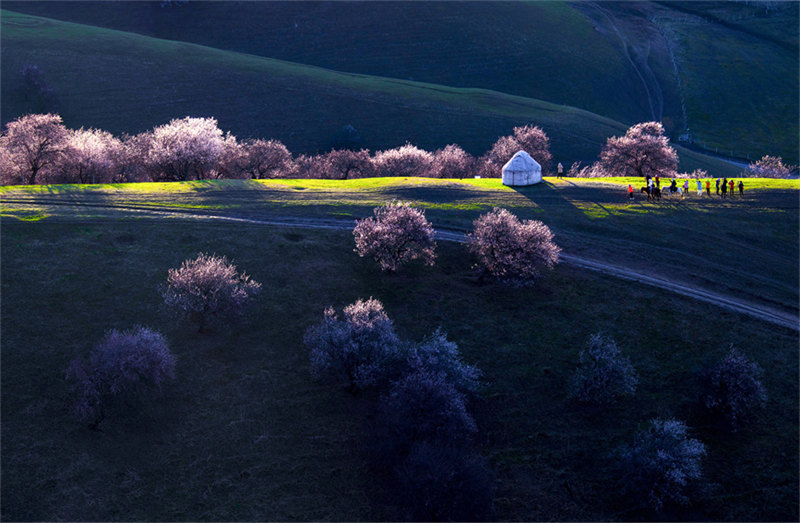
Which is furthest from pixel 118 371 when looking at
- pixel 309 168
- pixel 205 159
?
pixel 309 168

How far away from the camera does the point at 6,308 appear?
34.6 metres

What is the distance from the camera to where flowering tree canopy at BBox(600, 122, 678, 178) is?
74.7m

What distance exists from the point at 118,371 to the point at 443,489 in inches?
660

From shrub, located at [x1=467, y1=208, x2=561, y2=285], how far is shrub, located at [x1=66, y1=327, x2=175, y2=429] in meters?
22.7

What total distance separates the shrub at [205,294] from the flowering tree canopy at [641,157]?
55866 mm

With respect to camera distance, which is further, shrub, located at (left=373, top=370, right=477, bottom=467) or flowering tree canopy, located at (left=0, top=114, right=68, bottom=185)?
flowering tree canopy, located at (left=0, top=114, right=68, bottom=185)

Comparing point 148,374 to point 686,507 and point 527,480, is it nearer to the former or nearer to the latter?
point 527,480

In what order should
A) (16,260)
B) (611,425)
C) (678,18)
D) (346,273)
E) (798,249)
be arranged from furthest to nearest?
(678,18) → (798,249) → (346,273) → (16,260) → (611,425)

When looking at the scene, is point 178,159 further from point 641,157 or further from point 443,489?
point 641,157

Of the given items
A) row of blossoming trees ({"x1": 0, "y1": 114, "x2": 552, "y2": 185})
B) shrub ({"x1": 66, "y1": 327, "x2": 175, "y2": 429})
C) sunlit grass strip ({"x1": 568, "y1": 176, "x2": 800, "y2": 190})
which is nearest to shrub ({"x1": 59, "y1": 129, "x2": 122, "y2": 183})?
row of blossoming trees ({"x1": 0, "y1": 114, "x2": 552, "y2": 185})

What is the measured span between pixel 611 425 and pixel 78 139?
59659 mm

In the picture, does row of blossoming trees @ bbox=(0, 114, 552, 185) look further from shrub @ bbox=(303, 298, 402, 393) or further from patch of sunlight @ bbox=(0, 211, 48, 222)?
shrub @ bbox=(303, 298, 402, 393)

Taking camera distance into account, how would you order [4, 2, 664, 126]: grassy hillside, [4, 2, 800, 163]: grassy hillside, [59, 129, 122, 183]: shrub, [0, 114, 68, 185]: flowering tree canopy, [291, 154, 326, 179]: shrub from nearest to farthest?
[0, 114, 68, 185]: flowering tree canopy < [59, 129, 122, 183]: shrub < [291, 154, 326, 179]: shrub < [4, 2, 800, 163]: grassy hillside < [4, 2, 664, 126]: grassy hillside

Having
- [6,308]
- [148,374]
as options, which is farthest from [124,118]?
[148,374]
